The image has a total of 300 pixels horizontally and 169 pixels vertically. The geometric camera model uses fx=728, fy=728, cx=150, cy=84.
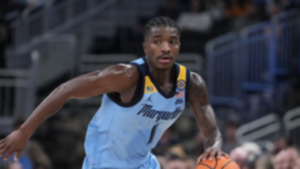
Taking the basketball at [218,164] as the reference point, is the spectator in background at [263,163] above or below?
below

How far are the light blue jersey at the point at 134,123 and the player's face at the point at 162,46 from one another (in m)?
0.15

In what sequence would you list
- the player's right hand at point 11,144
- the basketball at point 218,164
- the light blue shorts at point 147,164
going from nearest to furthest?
the player's right hand at point 11,144
the basketball at point 218,164
the light blue shorts at point 147,164

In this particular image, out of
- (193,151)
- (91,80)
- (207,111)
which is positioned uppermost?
(91,80)

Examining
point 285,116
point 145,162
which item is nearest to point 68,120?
point 285,116

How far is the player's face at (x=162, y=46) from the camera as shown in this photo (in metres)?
6.01

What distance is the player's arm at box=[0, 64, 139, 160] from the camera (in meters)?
5.71

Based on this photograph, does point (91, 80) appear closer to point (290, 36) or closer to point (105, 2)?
point (290, 36)

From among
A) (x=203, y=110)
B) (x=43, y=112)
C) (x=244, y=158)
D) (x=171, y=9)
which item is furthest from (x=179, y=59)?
(x=43, y=112)

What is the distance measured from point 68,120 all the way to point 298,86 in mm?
4395

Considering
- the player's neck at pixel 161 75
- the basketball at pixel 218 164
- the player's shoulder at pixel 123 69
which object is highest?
the player's shoulder at pixel 123 69

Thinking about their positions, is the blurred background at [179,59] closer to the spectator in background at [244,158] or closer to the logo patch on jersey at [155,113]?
the spectator in background at [244,158]

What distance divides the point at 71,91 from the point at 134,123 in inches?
25.2

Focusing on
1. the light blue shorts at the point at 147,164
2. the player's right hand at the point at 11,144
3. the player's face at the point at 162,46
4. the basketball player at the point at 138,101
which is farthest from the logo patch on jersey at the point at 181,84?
the player's right hand at the point at 11,144

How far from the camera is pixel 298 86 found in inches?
544
